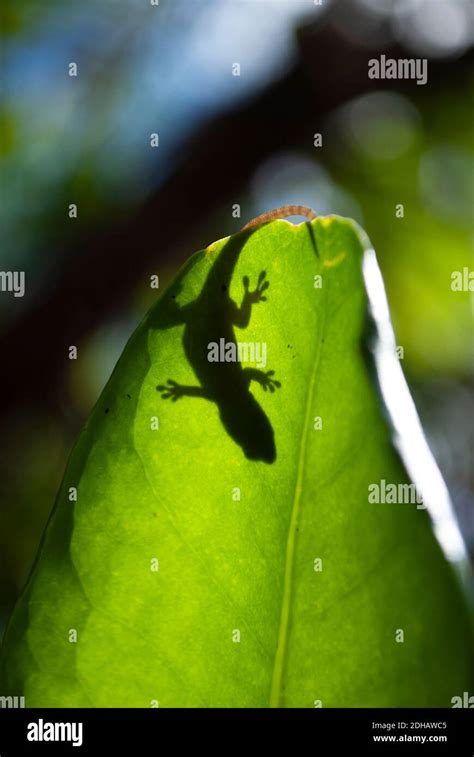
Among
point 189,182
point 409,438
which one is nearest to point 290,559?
point 409,438

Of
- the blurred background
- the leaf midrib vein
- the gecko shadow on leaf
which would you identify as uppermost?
the blurred background

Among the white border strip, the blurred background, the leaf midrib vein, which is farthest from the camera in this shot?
the blurred background

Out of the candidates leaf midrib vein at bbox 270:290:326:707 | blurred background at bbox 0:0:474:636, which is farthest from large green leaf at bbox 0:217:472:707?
blurred background at bbox 0:0:474:636

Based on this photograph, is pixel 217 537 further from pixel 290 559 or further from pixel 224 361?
pixel 224 361

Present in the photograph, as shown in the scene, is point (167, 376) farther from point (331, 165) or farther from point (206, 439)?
point (331, 165)

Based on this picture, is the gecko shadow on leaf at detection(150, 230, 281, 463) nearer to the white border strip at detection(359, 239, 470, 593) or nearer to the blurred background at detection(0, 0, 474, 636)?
the white border strip at detection(359, 239, 470, 593)

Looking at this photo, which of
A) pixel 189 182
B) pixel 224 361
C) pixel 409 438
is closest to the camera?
pixel 409 438
